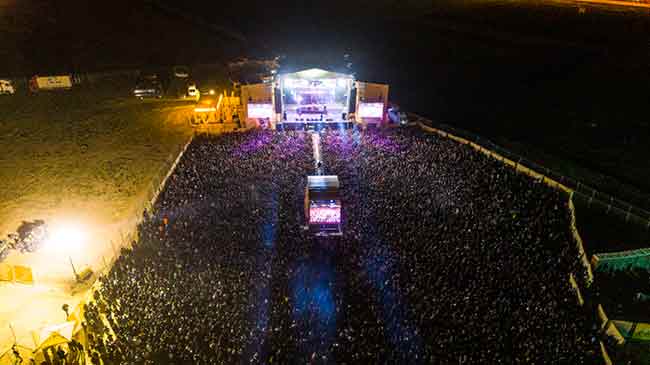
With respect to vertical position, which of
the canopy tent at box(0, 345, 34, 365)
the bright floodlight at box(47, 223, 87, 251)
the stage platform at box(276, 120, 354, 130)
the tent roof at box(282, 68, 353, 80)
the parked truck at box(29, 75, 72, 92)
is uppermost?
the tent roof at box(282, 68, 353, 80)

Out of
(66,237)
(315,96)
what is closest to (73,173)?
(66,237)

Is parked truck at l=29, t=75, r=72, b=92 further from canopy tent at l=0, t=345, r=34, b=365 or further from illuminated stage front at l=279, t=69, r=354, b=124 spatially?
canopy tent at l=0, t=345, r=34, b=365

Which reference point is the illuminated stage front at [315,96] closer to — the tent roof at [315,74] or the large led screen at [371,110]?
the tent roof at [315,74]

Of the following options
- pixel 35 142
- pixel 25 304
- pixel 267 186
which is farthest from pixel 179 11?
pixel 25 304

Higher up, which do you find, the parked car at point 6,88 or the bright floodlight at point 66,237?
the parked car at point 6,88

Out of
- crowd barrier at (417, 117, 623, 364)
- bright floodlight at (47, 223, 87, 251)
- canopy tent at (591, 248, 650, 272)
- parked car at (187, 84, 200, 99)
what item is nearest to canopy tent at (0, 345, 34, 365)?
bright floodlight at (47, 223, 87, 251)

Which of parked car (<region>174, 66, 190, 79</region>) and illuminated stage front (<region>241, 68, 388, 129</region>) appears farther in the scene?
parked car (<region>174, 66, 190, 79</region>)

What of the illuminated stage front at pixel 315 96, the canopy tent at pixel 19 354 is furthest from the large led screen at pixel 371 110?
the canopy tent at pixel 19 354
